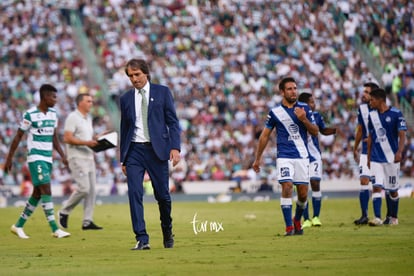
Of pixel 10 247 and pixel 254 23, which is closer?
pixel 10 247

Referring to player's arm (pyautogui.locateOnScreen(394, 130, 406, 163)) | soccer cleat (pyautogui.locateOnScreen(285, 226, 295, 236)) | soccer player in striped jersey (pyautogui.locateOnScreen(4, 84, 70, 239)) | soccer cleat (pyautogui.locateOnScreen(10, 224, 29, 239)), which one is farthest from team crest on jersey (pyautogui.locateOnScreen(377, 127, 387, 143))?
soccer cleat (pyautogui.locateOnScreen(10, 224, 29, 239))

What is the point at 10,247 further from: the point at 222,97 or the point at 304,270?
the point at 222,97

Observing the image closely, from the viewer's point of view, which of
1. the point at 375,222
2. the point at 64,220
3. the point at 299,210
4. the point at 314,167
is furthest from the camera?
the point at 64,220

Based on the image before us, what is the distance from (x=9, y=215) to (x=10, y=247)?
11.1 meters

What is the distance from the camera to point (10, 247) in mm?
16312

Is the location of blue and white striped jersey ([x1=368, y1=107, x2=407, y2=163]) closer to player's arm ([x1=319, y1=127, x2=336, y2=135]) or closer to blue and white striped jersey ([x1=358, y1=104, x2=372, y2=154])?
blue and white striped jersey ([x1=358, y1=104, x2=372, y2=154])

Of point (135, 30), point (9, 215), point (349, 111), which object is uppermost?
point (135, 30)

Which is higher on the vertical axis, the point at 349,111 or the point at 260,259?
the point at 349,111

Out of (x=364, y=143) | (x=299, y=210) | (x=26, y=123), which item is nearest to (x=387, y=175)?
(x=364, y=143)

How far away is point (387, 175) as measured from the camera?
65.6ft

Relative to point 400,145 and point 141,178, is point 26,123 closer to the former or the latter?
point 141,178

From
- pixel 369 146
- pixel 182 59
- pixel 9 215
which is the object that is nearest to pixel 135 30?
pixel 182 59

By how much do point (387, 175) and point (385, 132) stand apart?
0.83 m

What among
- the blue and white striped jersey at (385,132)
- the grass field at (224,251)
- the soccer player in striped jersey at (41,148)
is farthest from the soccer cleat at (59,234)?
the blue and white striped jersey at (385,132)
